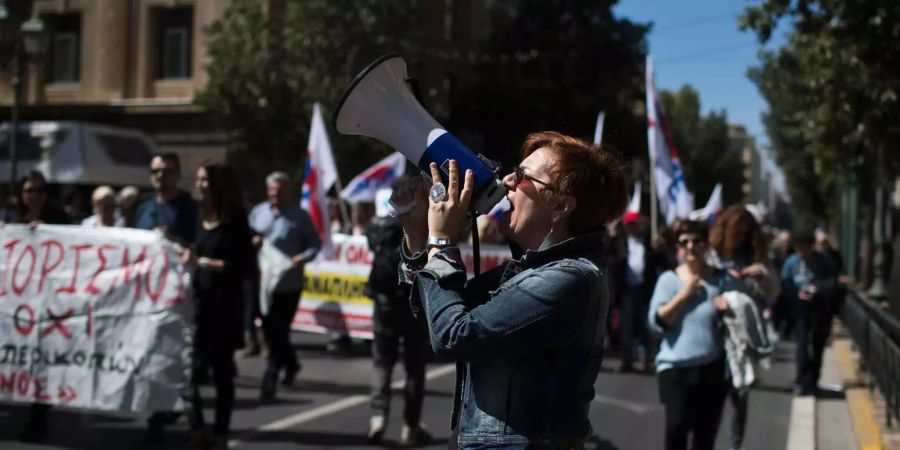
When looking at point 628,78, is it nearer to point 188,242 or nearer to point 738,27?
point 738,27

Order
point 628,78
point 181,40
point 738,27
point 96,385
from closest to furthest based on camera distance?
point 96,385
point 738,27
point 181,40
point 628,78

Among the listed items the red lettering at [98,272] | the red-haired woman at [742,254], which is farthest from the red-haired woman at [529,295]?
the red lettering at [98,272]

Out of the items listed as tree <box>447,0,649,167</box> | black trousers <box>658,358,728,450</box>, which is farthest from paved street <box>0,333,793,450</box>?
tree <box>447,0,649,167</box>

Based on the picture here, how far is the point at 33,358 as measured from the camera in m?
7.07

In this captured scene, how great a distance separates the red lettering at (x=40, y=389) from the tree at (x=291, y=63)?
1777 centimetres

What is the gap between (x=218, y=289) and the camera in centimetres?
687

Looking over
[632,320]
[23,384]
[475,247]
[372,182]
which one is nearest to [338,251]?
[372,182]

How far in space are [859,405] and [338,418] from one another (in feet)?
15.2

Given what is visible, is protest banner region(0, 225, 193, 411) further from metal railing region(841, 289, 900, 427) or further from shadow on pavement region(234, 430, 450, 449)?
metal railing region(841, 289, 900, 427)

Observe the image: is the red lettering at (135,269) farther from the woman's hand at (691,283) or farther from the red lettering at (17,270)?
the woman's hand at (691,283)

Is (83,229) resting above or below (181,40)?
below

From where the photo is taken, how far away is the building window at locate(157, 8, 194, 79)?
3072cm

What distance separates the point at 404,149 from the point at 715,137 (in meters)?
69.0

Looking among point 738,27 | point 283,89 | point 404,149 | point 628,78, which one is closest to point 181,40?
point 283,89
